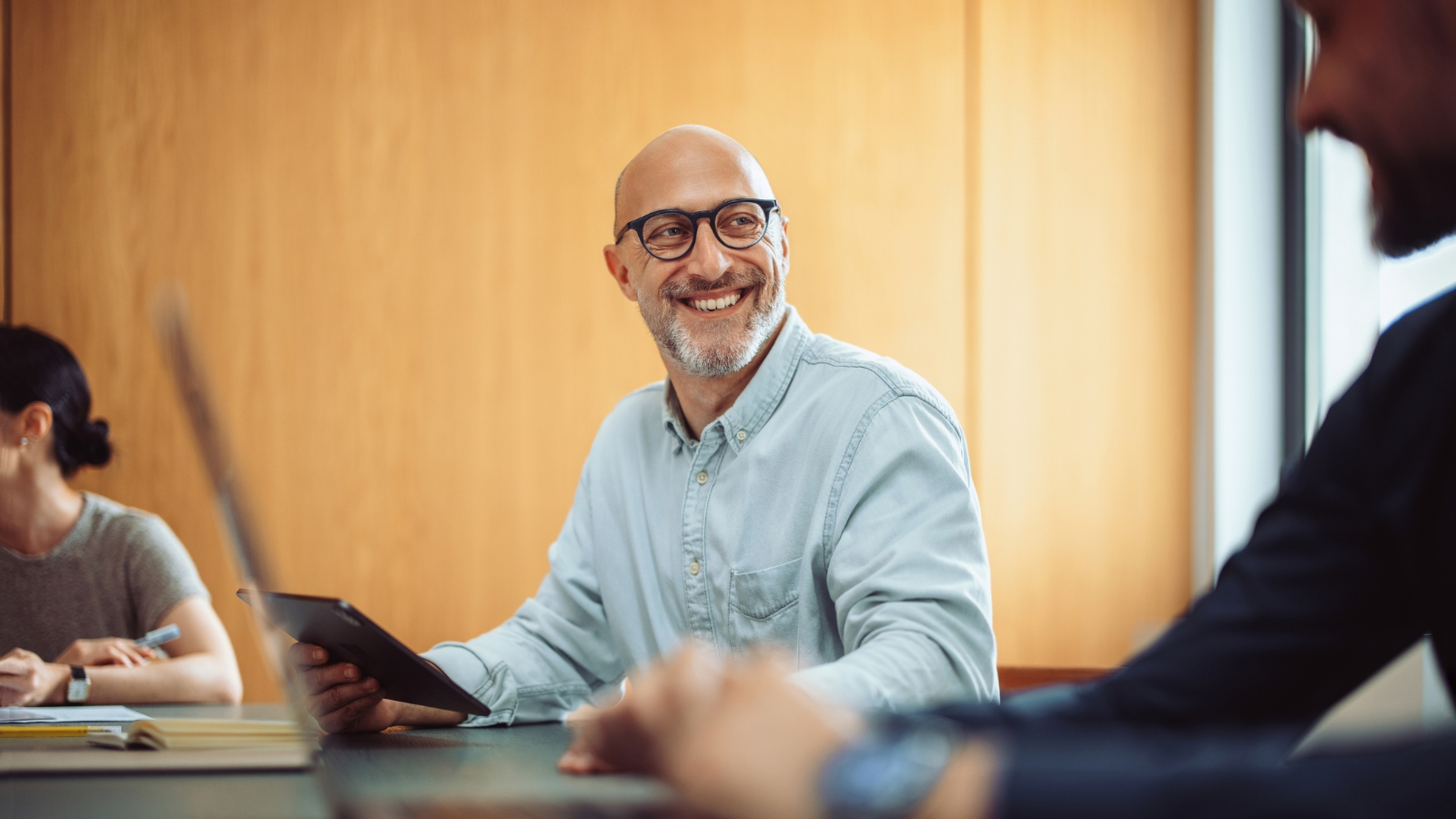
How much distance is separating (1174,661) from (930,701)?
0.26 metres

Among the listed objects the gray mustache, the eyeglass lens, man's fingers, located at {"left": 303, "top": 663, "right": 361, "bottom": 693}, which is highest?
the eyeglass lens

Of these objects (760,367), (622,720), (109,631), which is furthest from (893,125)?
(622,720)

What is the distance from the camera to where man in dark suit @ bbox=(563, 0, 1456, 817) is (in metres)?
0.46

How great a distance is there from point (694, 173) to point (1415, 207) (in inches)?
40.6

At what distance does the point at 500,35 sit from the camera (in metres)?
3.21

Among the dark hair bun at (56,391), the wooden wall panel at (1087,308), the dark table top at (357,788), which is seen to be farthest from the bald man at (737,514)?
the wooden wall panel at (1087,308)

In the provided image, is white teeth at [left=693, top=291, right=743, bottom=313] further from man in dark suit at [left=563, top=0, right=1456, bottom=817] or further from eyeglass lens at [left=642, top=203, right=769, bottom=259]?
man in dark suit at [left=563, top=0, right=1456, bottom=817]

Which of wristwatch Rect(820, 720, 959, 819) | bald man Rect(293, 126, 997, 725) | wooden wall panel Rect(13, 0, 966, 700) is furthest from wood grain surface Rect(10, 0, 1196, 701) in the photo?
wristwatch Rect(820, 720, 959, 819)

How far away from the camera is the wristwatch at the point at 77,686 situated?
1615 mm

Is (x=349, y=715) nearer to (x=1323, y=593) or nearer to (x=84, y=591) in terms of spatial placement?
(x=1323, y=593)

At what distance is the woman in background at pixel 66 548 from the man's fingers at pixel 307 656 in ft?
2.79

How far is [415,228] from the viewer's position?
3.16 m

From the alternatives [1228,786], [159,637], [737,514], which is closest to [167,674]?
[159,637]

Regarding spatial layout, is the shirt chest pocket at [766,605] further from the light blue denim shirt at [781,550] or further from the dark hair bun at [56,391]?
the dark hair bun at [56,391]
